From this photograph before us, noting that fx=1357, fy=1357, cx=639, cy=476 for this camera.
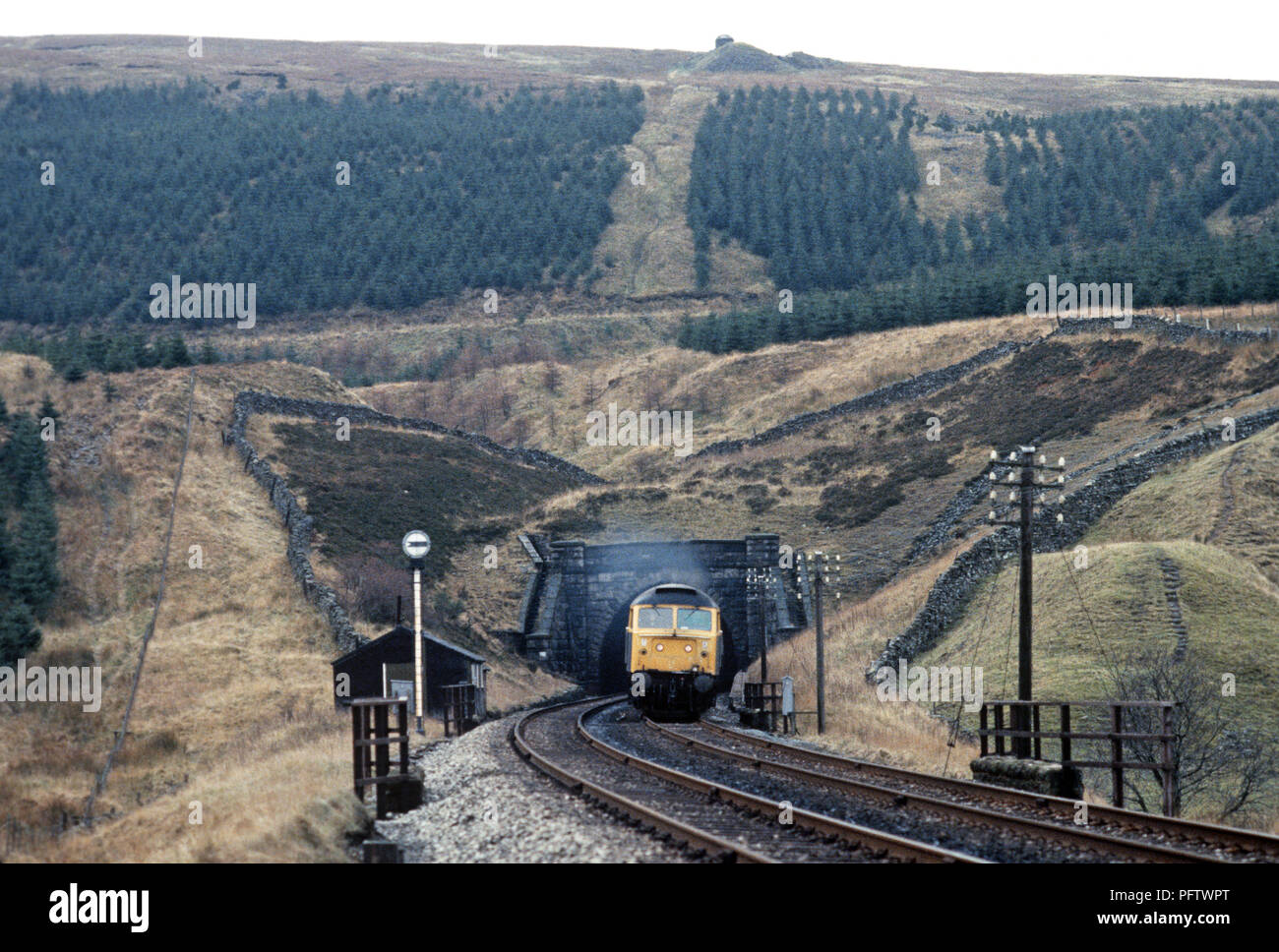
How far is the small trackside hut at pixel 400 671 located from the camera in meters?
37.4

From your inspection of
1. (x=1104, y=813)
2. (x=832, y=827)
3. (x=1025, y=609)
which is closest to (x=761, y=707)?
(x=1025, y=609)

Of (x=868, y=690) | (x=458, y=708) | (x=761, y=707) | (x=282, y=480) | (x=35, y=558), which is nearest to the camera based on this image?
(x=458, y=708)

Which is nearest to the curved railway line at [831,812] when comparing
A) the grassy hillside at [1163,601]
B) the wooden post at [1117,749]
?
the wooden post at [1117,749]

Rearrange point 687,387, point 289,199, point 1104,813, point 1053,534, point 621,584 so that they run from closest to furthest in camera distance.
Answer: point 1104,813, point 1053,534, point 621,584, point 687,387, point 289,199

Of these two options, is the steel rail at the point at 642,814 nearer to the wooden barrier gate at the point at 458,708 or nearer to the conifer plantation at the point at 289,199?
the wooden barrier gate at the point at 458,708

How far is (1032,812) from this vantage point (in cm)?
1714

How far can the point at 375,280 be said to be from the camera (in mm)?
131375

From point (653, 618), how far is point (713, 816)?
20727 millimetres

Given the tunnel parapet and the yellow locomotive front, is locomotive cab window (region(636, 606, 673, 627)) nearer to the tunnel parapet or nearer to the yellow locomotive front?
the yellow locomotive front

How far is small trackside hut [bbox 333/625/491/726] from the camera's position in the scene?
123 ft

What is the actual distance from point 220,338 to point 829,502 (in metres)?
74.0

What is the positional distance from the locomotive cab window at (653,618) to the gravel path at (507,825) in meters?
14.7

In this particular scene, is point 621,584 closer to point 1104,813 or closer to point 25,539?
point 25,539
